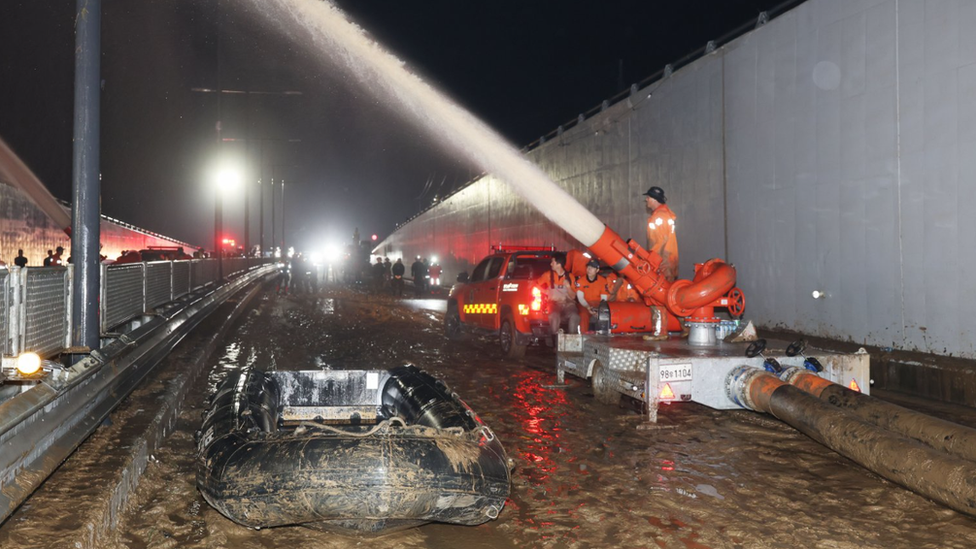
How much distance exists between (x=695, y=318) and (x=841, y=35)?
250 inches

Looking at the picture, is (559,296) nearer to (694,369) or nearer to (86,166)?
(694,369)

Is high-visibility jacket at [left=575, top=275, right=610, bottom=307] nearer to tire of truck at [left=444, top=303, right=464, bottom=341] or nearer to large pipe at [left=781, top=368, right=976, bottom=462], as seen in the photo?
large pipe at [left=781, top=368, right=976, bottom=462]

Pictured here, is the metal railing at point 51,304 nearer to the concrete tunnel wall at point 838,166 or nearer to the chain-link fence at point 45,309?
the chain-link fence at point 45,309

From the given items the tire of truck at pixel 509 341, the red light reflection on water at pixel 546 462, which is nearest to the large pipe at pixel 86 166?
the red light reflection on water at pixel 546 462

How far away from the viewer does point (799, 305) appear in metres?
14.0

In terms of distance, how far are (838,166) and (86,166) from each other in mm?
10581

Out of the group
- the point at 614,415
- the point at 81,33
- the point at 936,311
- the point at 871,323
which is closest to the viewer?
the point at 81,33

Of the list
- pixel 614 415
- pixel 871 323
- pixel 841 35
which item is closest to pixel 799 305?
pixel 871 323

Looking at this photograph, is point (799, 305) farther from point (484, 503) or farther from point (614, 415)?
point (484, 503)

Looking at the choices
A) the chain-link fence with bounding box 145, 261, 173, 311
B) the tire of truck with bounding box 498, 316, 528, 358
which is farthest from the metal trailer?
the chain-link fence with bounding box 145, 261, 173, 311

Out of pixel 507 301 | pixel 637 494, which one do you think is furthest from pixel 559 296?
pixel 637 494

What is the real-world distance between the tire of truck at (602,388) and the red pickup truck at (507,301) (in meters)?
3.55

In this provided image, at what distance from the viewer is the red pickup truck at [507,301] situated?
43.7ft

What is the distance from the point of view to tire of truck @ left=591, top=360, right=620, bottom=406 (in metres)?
9.28
